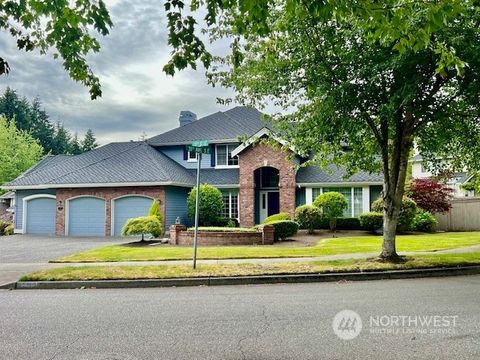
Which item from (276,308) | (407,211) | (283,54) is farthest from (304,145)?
(407,211)

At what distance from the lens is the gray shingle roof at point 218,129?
28469 millimetres

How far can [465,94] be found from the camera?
10.6 meters

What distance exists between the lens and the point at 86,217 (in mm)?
25016

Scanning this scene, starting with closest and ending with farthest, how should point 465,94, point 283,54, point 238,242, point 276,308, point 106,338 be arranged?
point 106,338 → point 276,308 → point 465,94 → point 283,54 → point 238,242

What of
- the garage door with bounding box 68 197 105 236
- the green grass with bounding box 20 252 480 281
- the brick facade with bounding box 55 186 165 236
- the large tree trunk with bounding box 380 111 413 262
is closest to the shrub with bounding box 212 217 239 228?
the brick facade with bounding box 55 186 165 236

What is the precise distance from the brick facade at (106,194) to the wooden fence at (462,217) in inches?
640

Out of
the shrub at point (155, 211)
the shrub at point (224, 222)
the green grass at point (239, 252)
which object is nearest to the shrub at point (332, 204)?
the shrub at point (224, 222)

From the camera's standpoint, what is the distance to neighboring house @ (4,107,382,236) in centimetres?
2445

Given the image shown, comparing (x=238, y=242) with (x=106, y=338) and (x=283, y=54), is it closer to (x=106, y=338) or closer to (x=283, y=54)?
(x=283, y=54)

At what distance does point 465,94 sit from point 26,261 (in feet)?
45.0

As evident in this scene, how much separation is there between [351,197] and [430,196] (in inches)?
166

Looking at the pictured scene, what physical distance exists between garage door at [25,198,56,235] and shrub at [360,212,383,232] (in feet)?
59.4

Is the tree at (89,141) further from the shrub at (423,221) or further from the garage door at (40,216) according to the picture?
the shrub at (423,221)

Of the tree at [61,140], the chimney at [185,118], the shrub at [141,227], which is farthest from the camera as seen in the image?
the tree at [61,140]
